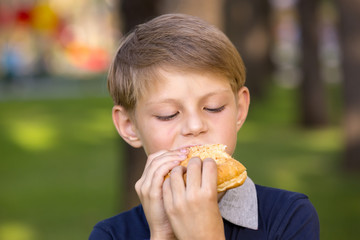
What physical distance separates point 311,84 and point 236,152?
11.0 feet

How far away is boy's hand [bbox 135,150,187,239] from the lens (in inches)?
87.0

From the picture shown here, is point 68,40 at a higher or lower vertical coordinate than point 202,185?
lower

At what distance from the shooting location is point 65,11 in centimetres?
4450

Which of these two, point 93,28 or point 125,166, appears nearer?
point 125,166

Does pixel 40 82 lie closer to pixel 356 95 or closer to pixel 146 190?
pixel 356 95

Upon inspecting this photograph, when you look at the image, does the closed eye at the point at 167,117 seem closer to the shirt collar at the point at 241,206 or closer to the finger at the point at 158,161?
the finger at the point at 158,161

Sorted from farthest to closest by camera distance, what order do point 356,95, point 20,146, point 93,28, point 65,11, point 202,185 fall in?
point 93,28, point 65,11, point 20,146, point 356,95, point 202,185

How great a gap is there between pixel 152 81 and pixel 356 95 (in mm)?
8262

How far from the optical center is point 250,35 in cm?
2180

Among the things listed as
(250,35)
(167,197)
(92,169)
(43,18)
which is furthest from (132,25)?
(43,18)

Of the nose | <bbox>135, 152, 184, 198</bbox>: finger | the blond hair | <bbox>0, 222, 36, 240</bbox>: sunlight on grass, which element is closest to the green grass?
<bbox>0, 222, 36, 240</bbox>: sunlight on grass

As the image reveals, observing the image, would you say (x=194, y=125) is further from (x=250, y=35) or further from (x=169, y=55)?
(x=250, y=35)

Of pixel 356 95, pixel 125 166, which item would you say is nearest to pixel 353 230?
pixel 125 166

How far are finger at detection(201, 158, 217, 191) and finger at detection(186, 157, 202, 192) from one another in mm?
17
